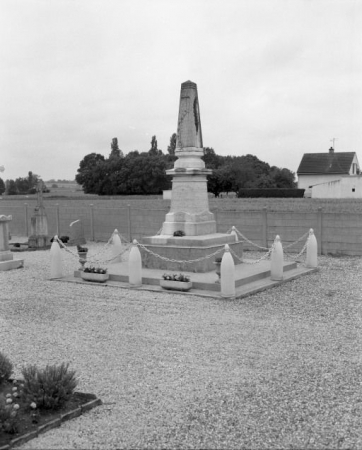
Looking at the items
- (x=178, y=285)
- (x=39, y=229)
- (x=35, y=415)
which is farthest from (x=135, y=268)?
(x=39, y=229)

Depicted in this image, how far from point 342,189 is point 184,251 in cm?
3688

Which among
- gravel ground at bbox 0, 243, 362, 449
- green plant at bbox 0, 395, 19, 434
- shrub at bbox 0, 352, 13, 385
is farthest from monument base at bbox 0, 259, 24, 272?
green plant at bbox 0, 395, 19, 434

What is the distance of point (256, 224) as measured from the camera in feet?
64.6

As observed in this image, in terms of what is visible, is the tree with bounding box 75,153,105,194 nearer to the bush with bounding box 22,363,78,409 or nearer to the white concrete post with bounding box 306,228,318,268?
the white concrete post with bounding box 306,228,318,268

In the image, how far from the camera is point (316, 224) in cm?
1847

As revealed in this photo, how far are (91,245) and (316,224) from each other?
391 inches

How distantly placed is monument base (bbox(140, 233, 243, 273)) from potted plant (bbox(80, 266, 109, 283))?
1.38m

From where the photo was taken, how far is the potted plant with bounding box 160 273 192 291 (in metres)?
11.6

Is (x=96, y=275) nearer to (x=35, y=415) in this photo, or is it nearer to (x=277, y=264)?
(x=277, y=264)

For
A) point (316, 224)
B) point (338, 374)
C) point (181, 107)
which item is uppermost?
point (181, 107)

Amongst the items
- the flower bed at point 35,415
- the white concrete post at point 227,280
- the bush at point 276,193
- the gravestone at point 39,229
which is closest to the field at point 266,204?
the bush at point 276,193

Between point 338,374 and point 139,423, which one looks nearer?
point 139,423

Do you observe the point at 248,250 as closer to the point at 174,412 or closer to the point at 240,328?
the point at 240,328

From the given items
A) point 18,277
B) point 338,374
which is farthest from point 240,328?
point 18,277
